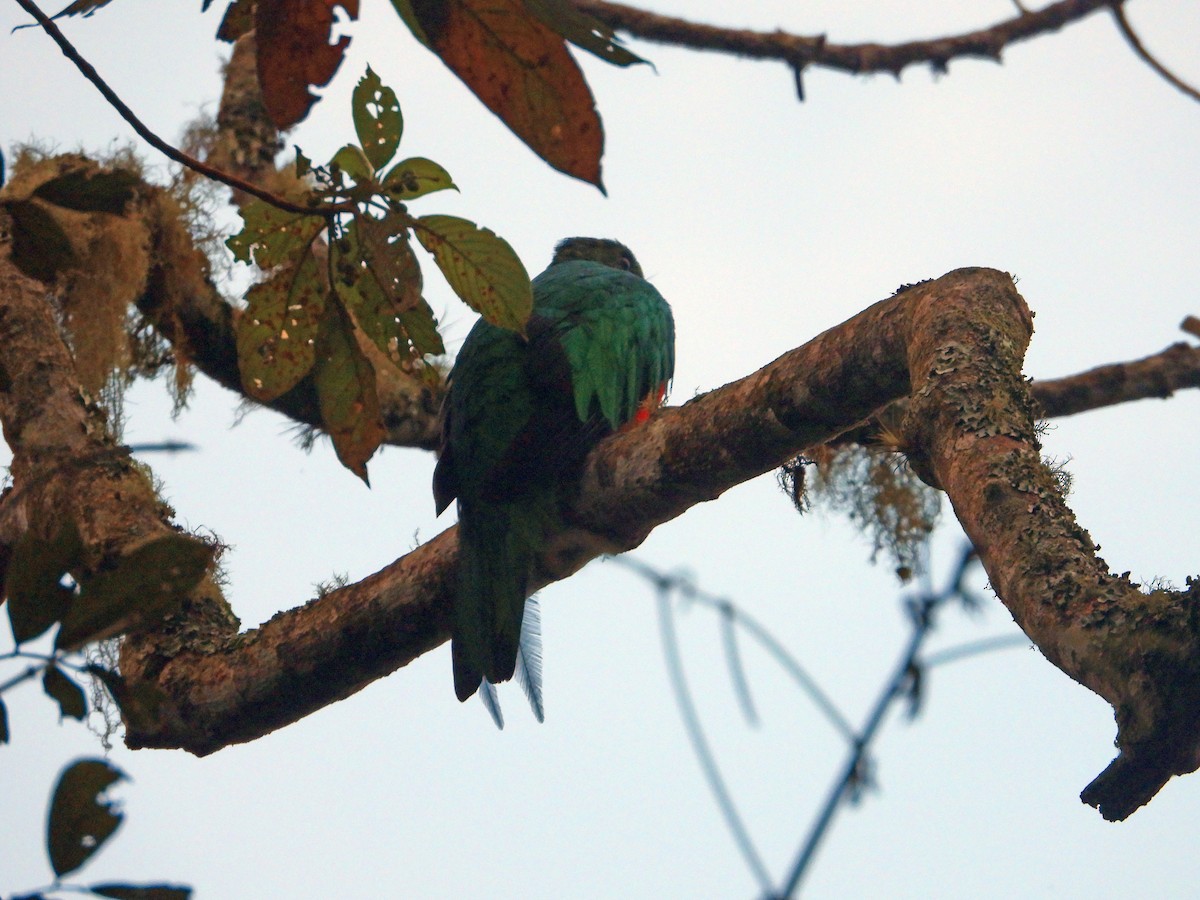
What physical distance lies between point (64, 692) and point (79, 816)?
4.7 inches

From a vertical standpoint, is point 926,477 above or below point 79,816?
above

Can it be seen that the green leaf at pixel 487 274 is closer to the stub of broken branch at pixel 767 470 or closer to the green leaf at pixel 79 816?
the stub of broken branch at pixel 767 470

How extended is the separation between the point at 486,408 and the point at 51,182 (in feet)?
5.47

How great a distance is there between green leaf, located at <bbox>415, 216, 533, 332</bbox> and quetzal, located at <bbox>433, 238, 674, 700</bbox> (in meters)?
1.12

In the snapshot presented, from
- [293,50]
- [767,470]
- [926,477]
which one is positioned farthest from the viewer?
[767,470]

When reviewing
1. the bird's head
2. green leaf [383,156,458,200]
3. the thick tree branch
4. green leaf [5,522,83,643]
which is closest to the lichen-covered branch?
green leaf [383,156,458,200]

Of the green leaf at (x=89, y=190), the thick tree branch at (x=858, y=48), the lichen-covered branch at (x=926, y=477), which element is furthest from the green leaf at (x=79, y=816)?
the thick tree branch at (x=858, y=48)

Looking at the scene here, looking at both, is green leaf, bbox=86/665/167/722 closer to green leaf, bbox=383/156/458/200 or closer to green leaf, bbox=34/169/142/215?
green leaf, bbox=34/169/142/215

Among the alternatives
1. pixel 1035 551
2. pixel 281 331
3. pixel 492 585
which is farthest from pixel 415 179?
pixel 492 585

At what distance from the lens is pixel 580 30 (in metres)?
1.28

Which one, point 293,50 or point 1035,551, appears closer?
point 293,50

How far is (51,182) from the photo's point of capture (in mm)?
1505

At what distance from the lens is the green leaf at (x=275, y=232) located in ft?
6.54

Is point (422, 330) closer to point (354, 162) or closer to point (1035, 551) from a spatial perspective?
point (354, 162)
